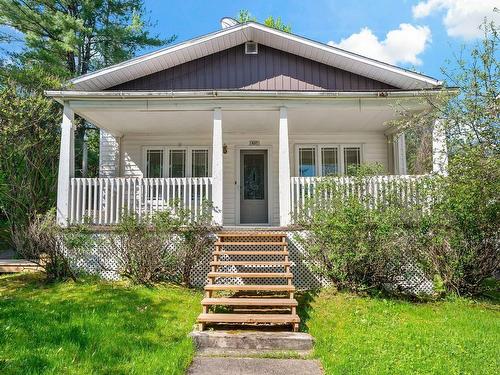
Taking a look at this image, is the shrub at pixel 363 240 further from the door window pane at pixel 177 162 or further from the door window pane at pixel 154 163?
the door window pane at pixel 154 163

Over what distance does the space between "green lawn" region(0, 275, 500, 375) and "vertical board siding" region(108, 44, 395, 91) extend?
493 cm

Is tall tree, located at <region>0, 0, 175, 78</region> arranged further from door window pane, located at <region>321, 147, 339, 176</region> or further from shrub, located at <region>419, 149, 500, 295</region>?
shrub, located at <region>419, 149, 500, 295</region>

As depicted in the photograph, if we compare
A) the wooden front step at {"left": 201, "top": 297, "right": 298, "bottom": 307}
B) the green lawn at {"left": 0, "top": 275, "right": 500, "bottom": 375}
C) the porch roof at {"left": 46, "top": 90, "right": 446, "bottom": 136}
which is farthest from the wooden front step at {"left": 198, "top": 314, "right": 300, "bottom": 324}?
the porch roof at {"left": 46, "top": 90, "right": 446, "bottom": 136}

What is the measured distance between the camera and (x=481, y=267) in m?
5.69

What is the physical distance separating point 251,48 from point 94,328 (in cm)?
706

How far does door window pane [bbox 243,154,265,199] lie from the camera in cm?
984

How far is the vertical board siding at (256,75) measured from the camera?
840 centimetres

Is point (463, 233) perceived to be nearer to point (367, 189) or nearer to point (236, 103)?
point (367, 189)

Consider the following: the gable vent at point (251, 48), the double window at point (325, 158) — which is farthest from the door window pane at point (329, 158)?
the gable vent at point (251, 48)

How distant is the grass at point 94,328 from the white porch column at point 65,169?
1365 millimetres

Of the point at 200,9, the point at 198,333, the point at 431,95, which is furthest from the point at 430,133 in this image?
the point at 200,9

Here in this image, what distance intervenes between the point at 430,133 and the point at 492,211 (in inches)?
80.5

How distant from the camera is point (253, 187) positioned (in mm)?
9859


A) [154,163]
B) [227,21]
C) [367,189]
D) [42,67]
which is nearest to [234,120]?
[154,163]
